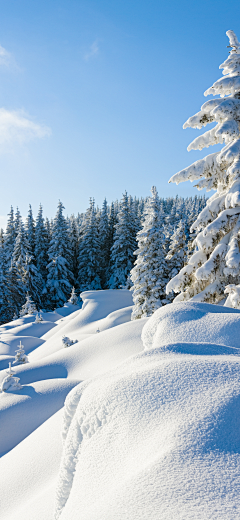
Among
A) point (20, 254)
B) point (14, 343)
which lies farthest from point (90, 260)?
point (14, 343)

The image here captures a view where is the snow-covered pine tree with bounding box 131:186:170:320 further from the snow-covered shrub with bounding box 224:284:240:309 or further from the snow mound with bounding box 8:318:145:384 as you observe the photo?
the snow-covered shrub with bounding box 224:284:240:309

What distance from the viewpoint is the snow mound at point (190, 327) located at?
3.68 meters

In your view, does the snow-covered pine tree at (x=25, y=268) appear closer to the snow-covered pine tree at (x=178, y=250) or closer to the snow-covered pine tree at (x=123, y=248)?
the snow-covered pine tree at (x=123, y=248)

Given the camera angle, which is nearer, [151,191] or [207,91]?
[207,91]

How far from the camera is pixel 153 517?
1289mm

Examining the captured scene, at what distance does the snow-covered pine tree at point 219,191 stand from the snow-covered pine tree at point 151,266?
7870mm

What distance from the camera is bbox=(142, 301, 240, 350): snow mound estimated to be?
3.68 meters

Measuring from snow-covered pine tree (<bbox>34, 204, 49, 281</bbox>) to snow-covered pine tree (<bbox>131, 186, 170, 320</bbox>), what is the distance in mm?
24074

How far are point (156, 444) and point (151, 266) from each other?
15597mm

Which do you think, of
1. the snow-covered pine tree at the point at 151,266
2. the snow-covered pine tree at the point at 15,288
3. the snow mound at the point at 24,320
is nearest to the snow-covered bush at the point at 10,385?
the snow-covered pine tree at the point at 151,266

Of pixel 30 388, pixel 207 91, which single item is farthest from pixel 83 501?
pixel 207 91

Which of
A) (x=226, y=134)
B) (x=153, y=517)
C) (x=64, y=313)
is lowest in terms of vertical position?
(x=64, y=313)

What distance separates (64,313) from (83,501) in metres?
26.0

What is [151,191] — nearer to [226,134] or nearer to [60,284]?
[226,134]
